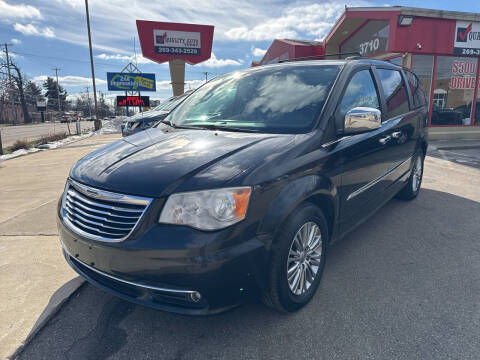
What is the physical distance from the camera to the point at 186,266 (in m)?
1.79

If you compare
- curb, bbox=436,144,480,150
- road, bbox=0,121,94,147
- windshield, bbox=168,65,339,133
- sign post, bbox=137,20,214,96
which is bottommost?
road, bbox=0,121,94,147

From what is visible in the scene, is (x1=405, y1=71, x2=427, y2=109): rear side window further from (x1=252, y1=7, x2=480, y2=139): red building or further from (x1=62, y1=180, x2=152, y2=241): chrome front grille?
(x1=252, y1=7, x2=480, y2=139): red building

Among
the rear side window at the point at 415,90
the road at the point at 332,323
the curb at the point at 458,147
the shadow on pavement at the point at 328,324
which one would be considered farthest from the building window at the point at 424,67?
the shadow on pavement at the point at 328,324

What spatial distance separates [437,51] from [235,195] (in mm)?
13552

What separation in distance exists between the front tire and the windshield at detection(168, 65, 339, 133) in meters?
0.69

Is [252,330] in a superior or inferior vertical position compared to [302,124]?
inferior

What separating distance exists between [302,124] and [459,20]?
13450 mm

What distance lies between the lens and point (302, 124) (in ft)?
8.26

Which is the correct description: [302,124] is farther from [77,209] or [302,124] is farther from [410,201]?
[410,201]

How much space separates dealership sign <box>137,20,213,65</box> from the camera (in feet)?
67.1

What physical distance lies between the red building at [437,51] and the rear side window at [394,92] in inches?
349

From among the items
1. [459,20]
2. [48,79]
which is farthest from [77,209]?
[48,79]

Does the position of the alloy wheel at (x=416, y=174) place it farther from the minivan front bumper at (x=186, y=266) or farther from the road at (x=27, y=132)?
the road at (x=27, y=132)

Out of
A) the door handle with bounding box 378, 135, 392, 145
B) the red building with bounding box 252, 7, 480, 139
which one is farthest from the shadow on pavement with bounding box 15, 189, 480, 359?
the red building with bounding box 252, 7, 480, 139
